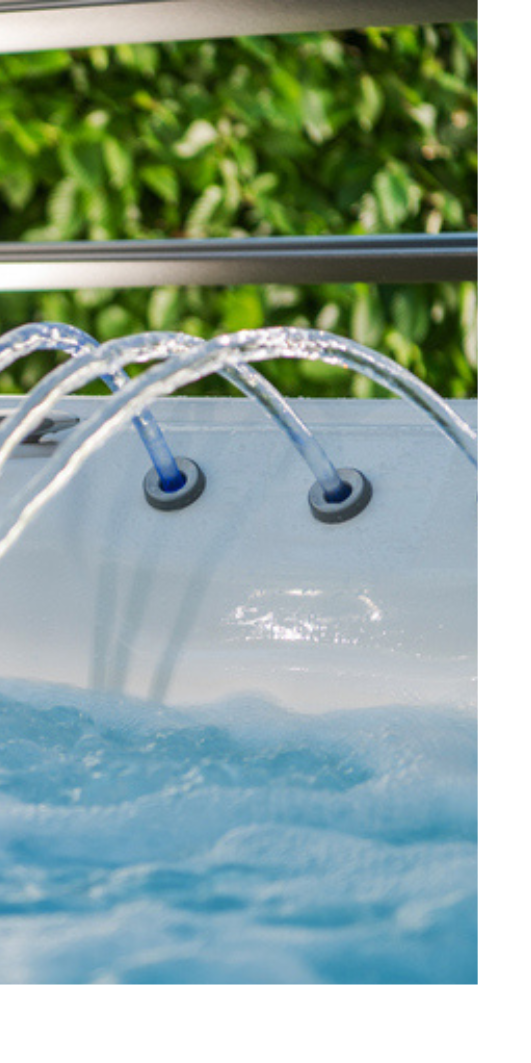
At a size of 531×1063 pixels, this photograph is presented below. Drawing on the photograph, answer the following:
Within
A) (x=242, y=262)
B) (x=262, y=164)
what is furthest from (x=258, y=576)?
(x=262, y=164)

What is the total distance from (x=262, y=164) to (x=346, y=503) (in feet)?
5.52

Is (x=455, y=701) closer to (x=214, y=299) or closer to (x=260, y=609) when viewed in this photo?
(x=260, y=609)

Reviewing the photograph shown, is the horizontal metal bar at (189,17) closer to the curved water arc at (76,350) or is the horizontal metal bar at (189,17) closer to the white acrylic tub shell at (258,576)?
the curved water arc at (76,350)

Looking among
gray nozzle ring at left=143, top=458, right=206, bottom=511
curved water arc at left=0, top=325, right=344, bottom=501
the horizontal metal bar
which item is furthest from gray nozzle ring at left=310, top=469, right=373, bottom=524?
the horizontal metal bar

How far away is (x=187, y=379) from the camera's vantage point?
929 millimetres

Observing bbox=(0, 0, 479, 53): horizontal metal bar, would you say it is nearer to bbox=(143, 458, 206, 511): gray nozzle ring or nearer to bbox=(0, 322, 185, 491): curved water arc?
bbox=(0, 322, 185, 491): curved water arc

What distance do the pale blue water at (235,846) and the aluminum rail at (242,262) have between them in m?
0.49

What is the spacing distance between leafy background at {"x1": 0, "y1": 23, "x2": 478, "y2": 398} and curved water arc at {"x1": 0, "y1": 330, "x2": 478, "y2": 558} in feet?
5.13

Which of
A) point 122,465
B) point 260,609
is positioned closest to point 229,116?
point 122,465

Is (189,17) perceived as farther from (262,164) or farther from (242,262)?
(262,164)

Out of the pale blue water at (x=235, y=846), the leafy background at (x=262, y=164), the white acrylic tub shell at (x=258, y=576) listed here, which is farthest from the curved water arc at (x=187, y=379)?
the leafy background at (x=262, y=164)

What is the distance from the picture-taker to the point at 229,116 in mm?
2605

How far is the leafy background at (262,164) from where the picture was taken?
2.53 m

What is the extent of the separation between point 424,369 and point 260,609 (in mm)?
1601
